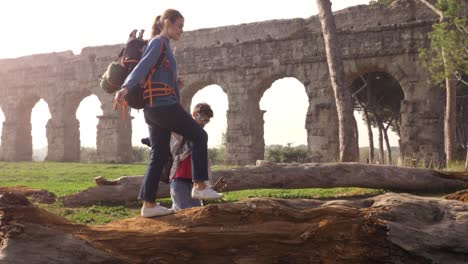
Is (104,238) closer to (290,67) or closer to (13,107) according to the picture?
(290,67)

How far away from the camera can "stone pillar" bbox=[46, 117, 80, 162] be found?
23.6 meters

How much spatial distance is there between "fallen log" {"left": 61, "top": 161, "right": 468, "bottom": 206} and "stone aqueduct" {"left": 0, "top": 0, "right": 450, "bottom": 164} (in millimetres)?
8159

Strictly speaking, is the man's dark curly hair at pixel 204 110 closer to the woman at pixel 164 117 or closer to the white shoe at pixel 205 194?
the woman at pixel 164 117

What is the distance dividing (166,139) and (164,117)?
0.21m

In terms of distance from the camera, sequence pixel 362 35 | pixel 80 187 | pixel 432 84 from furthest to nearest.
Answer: pixel 362 35 < pixel 432 84 < pixel 80 187

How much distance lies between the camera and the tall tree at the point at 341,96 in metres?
13.2

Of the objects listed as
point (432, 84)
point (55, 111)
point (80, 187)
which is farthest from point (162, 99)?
point (55, 111)

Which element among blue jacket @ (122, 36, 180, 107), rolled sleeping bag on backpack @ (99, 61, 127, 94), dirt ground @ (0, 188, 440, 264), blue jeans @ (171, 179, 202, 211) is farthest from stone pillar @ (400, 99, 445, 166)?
rolled sleeping bag on backpack @ (99, 61, 127, 94)

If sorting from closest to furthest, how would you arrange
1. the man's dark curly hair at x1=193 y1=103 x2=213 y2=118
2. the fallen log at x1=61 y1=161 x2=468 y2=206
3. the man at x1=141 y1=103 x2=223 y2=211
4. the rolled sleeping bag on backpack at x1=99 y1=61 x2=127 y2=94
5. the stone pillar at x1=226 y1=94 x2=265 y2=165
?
the rolled sleeping bag on backpack at x1=99 y1=61 x2=127 y2=94 < the man at x1=141 y1=103 x2=223 y2=211 < the man's dark curly hair at x1=193 y1=103 x2=213 y2=118 < the fallen log at x1=61 y1=161 x2=468 y2=206 < the stone pillar at x1=226 y1=94 x2=265 y2=165

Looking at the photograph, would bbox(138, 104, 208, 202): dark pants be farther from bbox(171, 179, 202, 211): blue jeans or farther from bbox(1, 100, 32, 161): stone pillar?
bbox(1, 100, 32, 161): stone pillar

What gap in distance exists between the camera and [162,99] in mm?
3936

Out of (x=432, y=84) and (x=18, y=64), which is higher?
(x=18, y=64)

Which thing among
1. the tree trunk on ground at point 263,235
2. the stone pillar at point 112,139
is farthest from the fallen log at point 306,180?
the stone pillar at point 112,139

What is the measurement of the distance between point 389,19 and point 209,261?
16.2 metres
